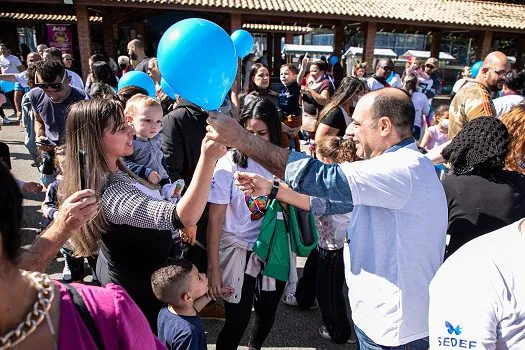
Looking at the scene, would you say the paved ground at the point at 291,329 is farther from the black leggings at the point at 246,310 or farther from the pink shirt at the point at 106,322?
the pink shirt at the point at 106,322

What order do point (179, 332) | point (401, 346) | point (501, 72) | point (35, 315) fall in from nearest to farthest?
point (35, 315)
point (401, 346)
point (179, 332)
point (501, 72)

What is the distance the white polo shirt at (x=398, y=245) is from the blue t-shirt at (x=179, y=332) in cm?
81

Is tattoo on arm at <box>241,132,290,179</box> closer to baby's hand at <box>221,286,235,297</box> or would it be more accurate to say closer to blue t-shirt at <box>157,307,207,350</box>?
blue t-shirt at <box>157,307,207,350</box>

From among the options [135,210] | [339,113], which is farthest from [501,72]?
[135,210]

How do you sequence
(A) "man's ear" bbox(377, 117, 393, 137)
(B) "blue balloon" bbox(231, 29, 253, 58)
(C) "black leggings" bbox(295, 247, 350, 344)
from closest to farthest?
(A) "man's ear" bbox(377, 117, 393, 137)
(C) "black leggings" bbox(295, 247, 350, 344)
(B) "blue balloon" bbox(231, 29, 253, 58)

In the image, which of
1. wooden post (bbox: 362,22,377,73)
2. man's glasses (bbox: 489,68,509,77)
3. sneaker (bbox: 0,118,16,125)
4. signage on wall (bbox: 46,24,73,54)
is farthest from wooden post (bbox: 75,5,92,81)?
man's glasses (bbox: 489,68,509,77)

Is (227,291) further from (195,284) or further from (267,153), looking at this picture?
(267,153)

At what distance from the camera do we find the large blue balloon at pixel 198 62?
1.56 m

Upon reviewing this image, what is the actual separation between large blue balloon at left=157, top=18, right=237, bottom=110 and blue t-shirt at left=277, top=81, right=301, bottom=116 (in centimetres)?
452

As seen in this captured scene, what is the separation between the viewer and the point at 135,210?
1725 mm

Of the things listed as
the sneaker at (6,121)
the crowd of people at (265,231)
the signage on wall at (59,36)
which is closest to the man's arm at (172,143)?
the crowd of people at (265,231)

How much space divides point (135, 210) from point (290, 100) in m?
4.76

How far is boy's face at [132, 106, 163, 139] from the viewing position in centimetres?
281

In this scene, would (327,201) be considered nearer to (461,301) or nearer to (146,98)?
(461,301)
